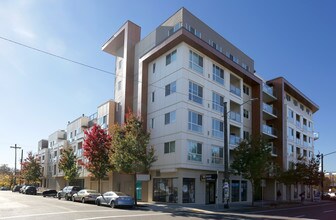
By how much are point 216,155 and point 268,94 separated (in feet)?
57.6

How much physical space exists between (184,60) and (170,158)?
940 centimetres

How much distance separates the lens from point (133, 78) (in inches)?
1665

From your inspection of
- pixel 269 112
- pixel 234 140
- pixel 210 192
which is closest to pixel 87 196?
pixel 210 192

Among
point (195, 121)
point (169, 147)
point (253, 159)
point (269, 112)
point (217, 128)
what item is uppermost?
point (269, 112)

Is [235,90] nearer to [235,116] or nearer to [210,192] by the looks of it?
[235,116]

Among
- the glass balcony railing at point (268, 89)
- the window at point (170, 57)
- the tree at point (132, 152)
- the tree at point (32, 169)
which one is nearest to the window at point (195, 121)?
the tree at point (132, 152)

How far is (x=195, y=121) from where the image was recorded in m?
34.3

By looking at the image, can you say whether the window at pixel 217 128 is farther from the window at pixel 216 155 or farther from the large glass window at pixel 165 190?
the large glass window at pixel 165 190

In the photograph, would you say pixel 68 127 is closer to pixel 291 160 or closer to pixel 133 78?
pixel 133 78

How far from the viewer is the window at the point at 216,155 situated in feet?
Answer: 118

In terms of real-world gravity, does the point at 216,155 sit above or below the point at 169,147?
below

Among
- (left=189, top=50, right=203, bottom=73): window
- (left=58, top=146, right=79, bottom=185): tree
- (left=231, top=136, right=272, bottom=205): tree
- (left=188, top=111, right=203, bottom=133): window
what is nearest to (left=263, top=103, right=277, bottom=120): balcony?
(left=231, top=136, right=272, bottom=205): tree

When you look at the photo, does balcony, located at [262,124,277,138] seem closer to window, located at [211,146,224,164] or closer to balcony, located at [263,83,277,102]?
balcony, located at [263,83,277,102]

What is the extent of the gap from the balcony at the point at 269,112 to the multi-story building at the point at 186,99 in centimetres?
50
